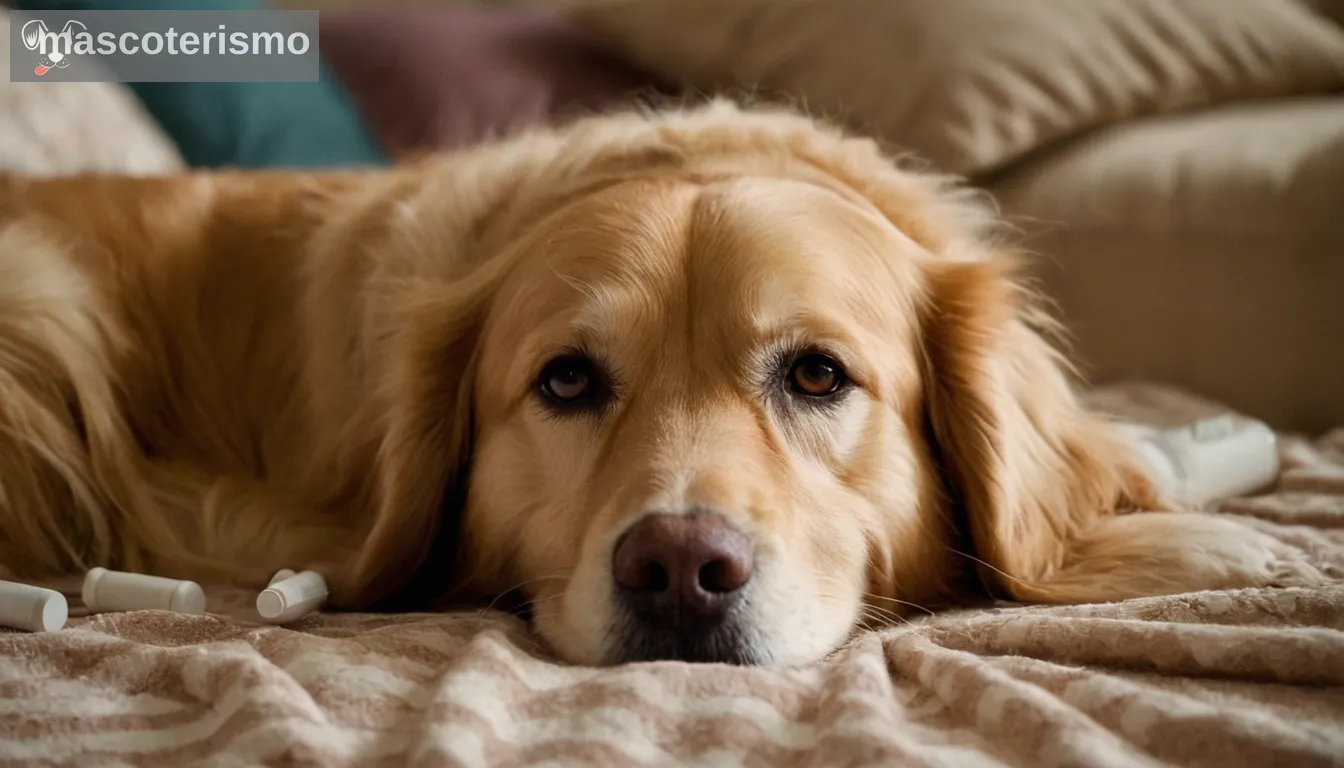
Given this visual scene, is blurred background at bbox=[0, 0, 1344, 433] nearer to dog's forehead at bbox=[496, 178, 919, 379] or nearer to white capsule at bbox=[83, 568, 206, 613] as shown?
dog's forehead at bbox=[496, 178, 919, 379]

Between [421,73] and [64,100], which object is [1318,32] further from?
[64,100]

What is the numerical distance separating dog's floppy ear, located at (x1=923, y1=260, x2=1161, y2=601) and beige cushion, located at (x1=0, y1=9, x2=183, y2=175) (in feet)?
5.85

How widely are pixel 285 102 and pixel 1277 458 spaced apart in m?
2.53

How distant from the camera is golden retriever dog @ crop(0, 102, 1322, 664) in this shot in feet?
4.79

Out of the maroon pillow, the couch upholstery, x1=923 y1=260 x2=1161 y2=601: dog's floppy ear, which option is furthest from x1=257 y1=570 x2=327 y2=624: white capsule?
the maroon pillow

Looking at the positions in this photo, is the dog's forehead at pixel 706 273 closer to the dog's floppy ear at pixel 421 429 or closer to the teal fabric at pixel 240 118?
the dog's floppy ear at pixel 421 429

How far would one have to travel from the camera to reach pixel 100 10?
3.00m

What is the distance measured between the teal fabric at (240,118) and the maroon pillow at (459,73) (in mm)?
258

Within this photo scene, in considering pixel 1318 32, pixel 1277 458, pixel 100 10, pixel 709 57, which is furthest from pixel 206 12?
pixel 1318 32

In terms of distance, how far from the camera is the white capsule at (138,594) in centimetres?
152

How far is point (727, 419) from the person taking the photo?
150cm

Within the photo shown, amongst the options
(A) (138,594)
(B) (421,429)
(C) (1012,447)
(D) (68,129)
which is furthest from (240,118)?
(C) (1012,447)

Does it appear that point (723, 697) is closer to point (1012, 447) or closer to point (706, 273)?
point (706, 273)

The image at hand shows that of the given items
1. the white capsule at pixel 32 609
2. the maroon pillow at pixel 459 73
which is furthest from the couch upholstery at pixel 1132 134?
the white capsule at pixel 32 609
